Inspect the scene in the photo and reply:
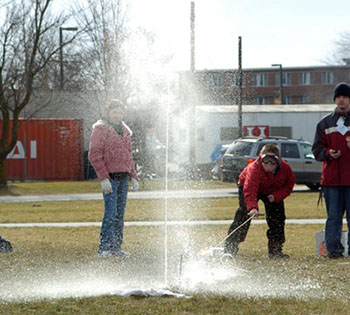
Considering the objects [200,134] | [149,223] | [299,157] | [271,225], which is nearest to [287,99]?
[200,134]

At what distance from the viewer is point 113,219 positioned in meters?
8.23

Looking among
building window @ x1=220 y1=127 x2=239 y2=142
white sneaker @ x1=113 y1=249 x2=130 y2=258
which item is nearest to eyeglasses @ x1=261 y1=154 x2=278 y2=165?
white sneaker @ x1=113 y1=249 x2=130 y2=258

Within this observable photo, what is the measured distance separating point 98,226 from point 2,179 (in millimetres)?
15223

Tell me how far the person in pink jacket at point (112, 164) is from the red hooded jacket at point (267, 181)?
1455 mm

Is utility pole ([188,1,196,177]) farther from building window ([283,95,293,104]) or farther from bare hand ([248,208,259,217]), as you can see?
building window ([283,95,293,104])

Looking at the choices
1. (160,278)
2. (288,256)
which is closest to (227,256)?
(288,256)

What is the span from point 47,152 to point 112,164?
24.0m

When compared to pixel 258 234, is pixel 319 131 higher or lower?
higher

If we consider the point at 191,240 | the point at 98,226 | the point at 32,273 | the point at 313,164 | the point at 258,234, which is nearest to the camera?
the point at 32,273

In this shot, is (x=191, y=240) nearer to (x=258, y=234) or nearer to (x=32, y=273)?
(x=258, y=234)

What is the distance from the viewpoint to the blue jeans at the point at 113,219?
8180 millimetres

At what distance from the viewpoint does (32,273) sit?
6.96 m

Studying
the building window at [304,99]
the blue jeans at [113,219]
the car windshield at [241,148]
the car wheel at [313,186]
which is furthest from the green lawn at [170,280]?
the building window at [304,99]

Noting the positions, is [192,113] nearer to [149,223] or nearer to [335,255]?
[149,223]
